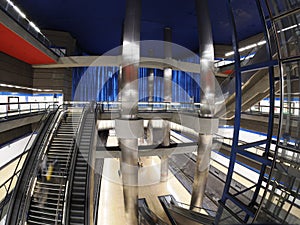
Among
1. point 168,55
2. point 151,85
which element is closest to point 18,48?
point 168,55

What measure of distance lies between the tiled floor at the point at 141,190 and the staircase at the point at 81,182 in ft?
11.6

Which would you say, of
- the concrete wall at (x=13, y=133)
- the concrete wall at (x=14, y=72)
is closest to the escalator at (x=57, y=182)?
the concrete wall at (x=13, y=133)

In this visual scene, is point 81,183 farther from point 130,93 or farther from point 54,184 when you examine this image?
point 130,93

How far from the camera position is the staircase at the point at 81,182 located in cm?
545

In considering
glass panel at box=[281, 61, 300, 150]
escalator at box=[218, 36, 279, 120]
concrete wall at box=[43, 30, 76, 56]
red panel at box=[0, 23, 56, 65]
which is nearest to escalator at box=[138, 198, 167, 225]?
glass panel at box=[281, 61, 300, 150]

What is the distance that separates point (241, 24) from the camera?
12.6 meters

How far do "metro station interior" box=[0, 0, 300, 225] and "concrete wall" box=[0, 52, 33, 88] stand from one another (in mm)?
106

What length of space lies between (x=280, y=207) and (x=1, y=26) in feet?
31.9

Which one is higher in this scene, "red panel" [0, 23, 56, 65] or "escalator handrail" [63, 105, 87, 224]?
"red panel" [0, 23, 56, 65]

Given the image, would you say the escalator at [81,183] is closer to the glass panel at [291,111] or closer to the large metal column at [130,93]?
the large metal column at [130,93]

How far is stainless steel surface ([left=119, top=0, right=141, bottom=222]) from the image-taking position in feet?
26.3

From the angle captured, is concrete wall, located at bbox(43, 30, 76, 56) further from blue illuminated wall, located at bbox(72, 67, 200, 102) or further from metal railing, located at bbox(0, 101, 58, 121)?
metal railing, located at bbox(0, 101, 58, 121)

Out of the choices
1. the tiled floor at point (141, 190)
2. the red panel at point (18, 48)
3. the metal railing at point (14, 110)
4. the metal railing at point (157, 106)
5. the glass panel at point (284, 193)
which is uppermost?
the red panel at point (18, 48)

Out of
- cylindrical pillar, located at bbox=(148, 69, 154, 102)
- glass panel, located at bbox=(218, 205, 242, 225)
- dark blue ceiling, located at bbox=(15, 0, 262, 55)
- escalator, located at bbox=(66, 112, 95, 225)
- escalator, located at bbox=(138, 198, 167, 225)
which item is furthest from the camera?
cylindrical pillar, located at bbox=(148, 69, 154, 102)
